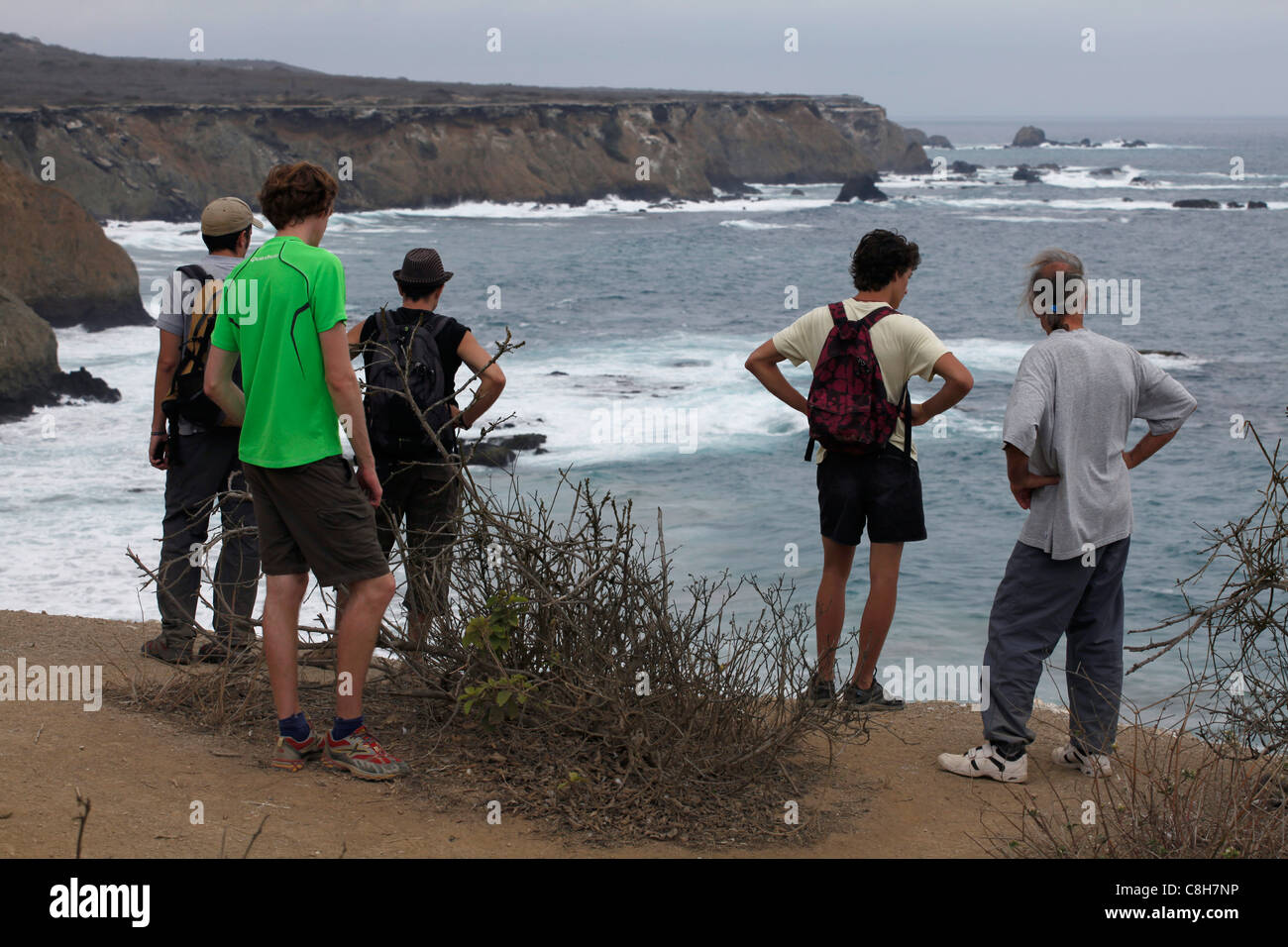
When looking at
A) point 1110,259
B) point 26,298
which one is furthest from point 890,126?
point 26,298

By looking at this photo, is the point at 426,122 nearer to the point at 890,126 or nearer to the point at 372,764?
the point at 890,126

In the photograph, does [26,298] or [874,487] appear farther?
[26,298]

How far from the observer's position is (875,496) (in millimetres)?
5230

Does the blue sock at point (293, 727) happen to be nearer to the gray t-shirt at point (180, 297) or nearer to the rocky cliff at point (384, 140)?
the gray t-shirt at point (180, 297)

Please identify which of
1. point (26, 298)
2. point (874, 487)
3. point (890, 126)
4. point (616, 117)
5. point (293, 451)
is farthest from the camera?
point (890, 126)

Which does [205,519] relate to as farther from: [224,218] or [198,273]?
[224,218]

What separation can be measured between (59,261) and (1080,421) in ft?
77.9

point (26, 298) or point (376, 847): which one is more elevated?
point (26, 298)

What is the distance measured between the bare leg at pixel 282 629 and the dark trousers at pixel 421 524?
599 millimetres

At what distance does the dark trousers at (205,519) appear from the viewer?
5340 millimetres

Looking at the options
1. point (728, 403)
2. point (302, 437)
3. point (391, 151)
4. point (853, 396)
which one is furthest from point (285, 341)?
point (391, 151)
